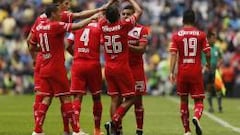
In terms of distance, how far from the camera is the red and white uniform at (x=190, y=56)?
17484mm

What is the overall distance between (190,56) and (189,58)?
5cm

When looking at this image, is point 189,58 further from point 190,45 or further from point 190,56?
point 190,45

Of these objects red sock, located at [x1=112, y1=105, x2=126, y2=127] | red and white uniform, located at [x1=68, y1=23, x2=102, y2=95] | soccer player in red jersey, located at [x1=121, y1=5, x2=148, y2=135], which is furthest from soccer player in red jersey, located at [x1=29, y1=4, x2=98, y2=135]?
soccer player in red jersey, located at [x1=121, y1=5, x2=148, y2=135]

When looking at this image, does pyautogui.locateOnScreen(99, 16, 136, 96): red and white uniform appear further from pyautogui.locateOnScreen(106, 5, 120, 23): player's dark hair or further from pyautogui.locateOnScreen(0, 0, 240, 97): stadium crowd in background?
pyautogui.locateOnScreen(0, 0, 240, 97): stadium crowd in background

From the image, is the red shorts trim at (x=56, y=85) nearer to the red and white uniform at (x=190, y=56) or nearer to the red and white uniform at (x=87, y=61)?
the red and white uniform at (x=87, y=61)

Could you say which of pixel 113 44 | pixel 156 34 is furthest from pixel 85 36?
pixel 156 34

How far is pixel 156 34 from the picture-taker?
42344 millimetres

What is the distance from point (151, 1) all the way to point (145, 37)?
28.3 metres

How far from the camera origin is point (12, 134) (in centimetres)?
1847

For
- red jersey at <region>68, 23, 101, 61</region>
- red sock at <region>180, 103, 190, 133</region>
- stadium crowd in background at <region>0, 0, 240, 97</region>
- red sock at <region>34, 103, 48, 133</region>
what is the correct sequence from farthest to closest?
stadium crowd in background at <region>0, 0, 240, 97</region> → red sock at <region>180, 103, 190, 133</region> → red jersey at <region>68, 23, 101, 61</region> → red sock at <region>34, 103, 48, 133</region>

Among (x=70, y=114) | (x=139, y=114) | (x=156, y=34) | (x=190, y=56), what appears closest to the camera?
(x=70, y=114)

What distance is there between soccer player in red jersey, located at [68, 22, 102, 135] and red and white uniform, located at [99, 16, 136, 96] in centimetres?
42

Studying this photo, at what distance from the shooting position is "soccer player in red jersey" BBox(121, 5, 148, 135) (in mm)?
17328

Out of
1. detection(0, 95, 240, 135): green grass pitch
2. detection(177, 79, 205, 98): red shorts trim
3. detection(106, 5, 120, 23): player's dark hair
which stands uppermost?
detection(106, 5, 120, 23): player's dark hair
